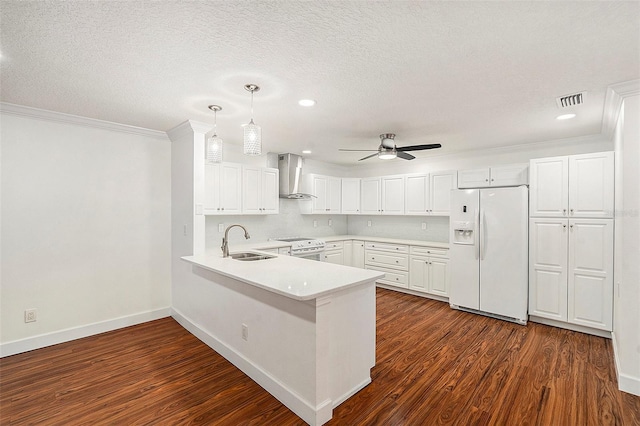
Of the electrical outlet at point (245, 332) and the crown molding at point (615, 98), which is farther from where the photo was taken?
the electrical outlet at point (245, 332)

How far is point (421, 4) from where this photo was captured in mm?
1441

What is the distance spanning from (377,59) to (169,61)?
4.60 ft

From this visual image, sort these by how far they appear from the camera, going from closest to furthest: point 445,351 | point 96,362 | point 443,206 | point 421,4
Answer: point 421,4, point 96,362, point 445,351, point 443,206

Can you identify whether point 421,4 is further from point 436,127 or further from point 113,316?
point 113,316

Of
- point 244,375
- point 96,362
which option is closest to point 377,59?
point 244,375

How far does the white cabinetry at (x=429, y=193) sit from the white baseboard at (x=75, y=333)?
13.7ft

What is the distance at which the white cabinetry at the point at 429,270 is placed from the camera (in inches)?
180

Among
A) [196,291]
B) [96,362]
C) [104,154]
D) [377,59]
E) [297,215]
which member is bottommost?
[96,362]

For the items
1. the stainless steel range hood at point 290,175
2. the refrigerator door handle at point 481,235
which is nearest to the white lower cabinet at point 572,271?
the refrigerator door handle at point 481,235

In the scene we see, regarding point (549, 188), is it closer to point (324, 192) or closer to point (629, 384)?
point (629, 384)

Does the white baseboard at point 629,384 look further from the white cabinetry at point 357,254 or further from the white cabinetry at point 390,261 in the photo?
the white cabinetry at point 357,254

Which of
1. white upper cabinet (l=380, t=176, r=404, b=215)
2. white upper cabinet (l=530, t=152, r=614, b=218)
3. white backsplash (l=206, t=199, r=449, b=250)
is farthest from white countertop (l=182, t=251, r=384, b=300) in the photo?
white upper cabinet (l=380, t=176, r=404, b=215)

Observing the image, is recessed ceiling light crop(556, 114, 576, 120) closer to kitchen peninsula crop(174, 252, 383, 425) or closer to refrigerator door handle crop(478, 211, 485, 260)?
refrigerator door handle crop(478, 211, 485, 260)

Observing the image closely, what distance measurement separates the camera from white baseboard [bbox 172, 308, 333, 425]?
6.42 feet
